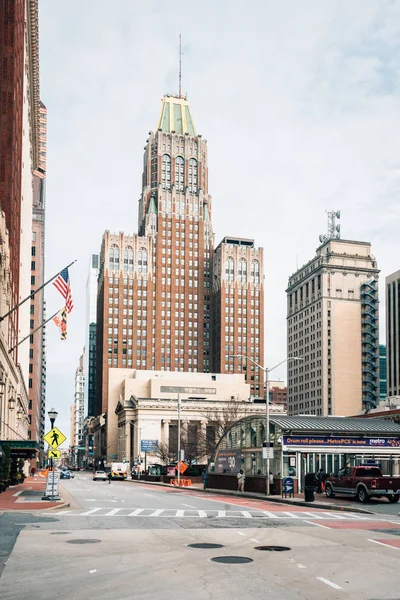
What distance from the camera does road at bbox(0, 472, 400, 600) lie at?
40.2 ft

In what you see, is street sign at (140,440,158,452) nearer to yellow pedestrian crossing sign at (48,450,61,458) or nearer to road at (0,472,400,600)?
yellow pedestrian crossing sign at (48,450,61,458)

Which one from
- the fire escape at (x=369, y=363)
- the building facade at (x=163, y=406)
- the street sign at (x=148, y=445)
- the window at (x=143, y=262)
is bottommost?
the street sign at (x=148, y=445)

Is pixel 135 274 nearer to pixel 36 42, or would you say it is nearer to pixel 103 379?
pixel 103 379

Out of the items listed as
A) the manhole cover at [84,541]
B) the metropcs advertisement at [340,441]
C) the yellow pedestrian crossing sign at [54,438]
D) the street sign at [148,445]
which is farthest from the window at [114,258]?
the manhole cover at [84,541]

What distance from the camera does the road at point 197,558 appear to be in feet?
40.2

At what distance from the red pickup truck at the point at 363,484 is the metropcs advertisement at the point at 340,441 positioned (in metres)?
9.76

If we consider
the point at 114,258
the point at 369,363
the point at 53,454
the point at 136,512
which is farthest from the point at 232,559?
the point at 369,363

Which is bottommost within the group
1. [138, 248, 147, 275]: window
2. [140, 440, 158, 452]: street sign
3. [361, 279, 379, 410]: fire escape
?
[140, 440, 158, 452]: street sign

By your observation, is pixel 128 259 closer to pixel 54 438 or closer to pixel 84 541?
pixel 54 438

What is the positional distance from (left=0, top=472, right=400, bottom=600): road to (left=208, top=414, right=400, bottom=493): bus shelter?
23101 mm

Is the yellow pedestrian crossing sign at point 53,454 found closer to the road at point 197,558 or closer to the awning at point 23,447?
the road at point 197,558

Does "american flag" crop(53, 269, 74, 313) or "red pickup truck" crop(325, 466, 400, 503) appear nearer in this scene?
"red pickup truck" crop(325, 466, 400, 503)

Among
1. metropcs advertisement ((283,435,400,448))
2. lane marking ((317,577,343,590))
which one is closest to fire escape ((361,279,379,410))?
metropcs advertisement ((283,435,400,448))

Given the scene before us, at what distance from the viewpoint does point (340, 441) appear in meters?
52.7
